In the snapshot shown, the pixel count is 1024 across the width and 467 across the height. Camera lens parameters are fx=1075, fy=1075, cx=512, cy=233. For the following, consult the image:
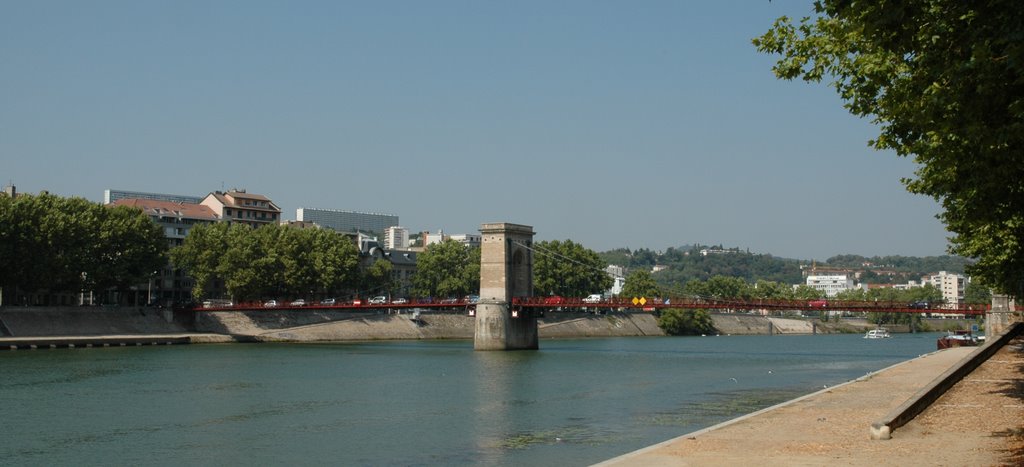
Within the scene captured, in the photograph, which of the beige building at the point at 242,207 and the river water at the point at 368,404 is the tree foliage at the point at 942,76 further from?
the beige building at the point at 242,207

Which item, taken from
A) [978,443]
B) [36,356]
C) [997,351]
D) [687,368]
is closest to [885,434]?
[978,443]

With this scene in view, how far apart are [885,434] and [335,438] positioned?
44.6 feet

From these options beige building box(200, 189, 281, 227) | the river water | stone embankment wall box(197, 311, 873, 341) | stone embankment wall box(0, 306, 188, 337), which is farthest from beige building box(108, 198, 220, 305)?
the river water

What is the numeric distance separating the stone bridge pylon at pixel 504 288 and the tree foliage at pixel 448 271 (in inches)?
1183

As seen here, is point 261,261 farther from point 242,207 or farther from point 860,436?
point 860,436

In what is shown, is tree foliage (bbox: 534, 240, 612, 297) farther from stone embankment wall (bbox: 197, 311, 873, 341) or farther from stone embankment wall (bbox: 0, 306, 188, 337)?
stone embankment wall (bbox: 0, 306, 188, 337)

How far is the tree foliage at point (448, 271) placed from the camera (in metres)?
104

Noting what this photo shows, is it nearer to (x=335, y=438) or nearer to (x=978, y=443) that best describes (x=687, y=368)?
(x=335, y=438)

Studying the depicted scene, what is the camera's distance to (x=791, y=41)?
18.6 meters

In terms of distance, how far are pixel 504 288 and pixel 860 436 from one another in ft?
174

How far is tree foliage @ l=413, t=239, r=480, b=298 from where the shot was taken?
104438 millimetres

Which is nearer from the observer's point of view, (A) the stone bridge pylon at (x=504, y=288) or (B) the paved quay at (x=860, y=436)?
(B) the paved quay at (x=860, y=436)

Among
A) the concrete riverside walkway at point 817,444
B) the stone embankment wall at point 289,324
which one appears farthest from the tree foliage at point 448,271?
the concrete riverside walkway at point 817,444

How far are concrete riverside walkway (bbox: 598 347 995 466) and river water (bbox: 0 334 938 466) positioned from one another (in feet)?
11.7
